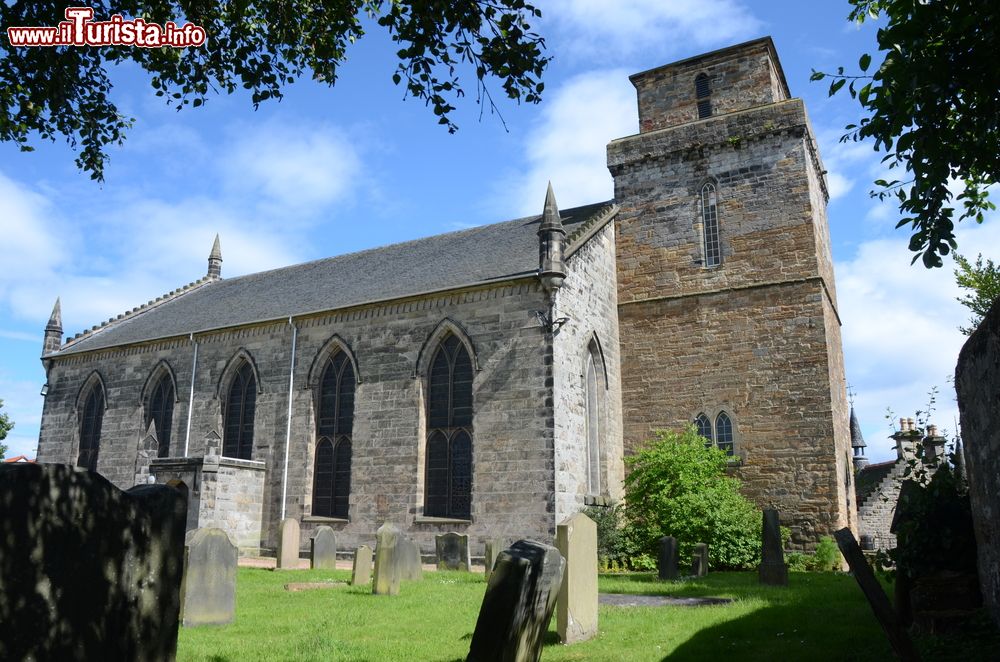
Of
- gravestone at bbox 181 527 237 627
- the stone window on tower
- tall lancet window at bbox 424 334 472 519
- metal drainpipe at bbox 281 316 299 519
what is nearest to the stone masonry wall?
tall lancet window at bbox 424 334 472 519

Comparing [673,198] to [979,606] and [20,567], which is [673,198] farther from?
[20,567]

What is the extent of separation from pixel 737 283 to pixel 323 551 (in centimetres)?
1395

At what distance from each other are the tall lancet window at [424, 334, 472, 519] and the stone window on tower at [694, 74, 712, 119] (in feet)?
37.7

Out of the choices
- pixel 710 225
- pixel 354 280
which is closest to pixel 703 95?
pixel 710 225

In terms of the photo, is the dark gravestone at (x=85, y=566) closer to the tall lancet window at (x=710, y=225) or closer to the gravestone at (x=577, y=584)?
the gravestone at (x=577, y=584)

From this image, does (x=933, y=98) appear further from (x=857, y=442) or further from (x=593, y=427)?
(x=857, y=442)

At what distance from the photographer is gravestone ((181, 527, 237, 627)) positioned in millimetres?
10469

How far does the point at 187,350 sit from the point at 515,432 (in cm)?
1360

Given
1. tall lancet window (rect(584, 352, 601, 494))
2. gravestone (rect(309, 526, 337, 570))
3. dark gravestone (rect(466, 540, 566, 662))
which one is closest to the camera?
dark gravestone (rect(466, 540, 566, 662))

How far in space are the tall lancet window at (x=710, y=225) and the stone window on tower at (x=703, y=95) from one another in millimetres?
2792

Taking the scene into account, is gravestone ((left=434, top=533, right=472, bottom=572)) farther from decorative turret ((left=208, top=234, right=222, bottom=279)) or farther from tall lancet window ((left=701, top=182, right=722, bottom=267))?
decorative turret ((left=208, top=234, right=222, bottom=279))

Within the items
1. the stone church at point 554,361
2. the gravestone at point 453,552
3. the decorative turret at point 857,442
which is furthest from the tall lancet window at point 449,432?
the decorative turret at point 857,442

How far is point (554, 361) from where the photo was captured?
19.8 metres

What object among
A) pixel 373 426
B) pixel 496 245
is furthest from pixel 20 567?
pixel 496 245
